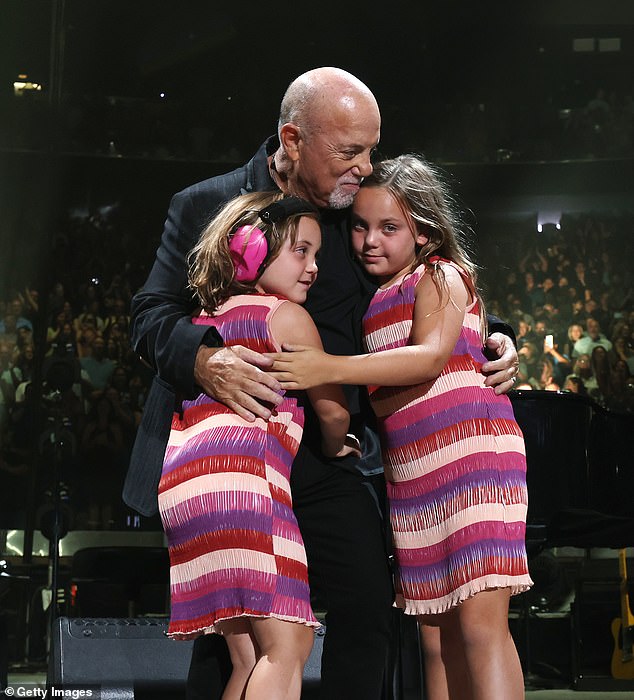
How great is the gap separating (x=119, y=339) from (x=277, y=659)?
4.85 metres

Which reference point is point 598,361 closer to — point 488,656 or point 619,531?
point 619,531

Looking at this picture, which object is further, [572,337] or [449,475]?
[572,337]

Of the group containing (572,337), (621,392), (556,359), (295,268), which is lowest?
(295,268)

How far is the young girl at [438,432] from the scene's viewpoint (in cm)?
173

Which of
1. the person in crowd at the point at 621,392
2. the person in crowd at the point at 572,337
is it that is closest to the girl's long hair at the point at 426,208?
the person in crowd at the point at 621,392

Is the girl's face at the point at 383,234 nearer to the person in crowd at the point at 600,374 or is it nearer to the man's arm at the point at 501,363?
the man's arm at the point at 501,363

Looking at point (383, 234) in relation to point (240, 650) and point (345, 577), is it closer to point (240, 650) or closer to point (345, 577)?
point (345, 577)

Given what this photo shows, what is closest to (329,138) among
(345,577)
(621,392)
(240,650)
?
(345,577)

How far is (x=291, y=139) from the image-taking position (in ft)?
6.66

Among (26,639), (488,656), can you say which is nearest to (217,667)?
(488,656)

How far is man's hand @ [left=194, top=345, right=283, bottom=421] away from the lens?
65.0 inches

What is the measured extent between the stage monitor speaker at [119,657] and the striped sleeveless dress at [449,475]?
804 mm

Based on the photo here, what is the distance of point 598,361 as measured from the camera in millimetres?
6566

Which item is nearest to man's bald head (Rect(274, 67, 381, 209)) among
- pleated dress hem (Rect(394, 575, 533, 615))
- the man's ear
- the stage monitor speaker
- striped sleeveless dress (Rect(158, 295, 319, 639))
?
the man's ear
